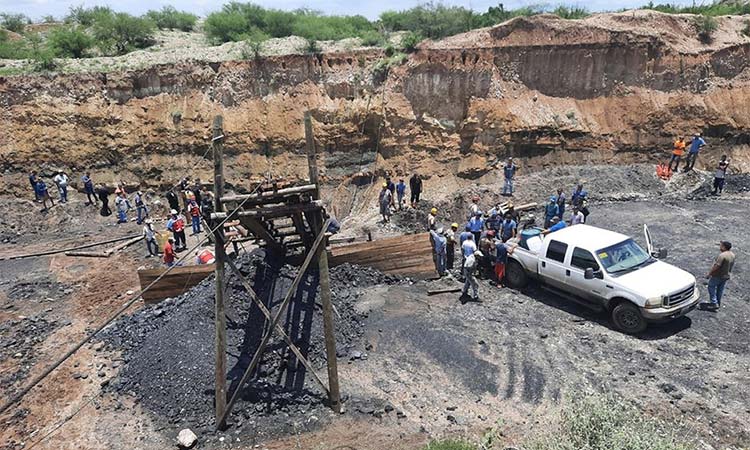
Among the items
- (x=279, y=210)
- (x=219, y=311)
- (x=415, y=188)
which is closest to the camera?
(x=219, y=311)

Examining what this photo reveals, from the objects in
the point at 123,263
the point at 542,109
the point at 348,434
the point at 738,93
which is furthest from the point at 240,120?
the point at 738,93

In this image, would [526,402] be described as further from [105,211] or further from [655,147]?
[105,211]

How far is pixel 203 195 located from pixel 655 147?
1801cm

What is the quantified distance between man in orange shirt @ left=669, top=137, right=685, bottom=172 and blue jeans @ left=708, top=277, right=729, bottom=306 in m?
10.5

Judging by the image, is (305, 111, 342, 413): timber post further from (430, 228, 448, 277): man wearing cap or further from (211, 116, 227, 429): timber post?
(430, 228, 448, 277): man wearing cap

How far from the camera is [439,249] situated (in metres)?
12.9

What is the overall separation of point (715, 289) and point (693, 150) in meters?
10.6

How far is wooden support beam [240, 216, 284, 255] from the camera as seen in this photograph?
31.4ft

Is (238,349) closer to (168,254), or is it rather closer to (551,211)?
(168,254)

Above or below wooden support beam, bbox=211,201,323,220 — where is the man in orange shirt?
below

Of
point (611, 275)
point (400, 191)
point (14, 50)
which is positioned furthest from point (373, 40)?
point (14, 50)

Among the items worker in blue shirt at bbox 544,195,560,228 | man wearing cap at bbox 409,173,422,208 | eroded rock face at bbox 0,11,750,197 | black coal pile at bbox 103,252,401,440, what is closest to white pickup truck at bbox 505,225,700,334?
worker in blue shirt at bbox 544,195,560,228

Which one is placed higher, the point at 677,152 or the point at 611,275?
the point at 677,152

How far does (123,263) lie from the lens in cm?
1616
